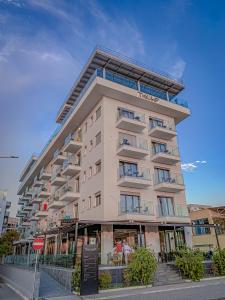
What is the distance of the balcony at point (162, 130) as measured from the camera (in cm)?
2516

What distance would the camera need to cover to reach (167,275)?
1541 cm

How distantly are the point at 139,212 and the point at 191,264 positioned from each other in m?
6.67

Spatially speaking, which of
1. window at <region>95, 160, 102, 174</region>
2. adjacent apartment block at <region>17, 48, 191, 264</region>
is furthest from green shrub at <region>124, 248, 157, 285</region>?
window at <region>95, 160, 102, 174</region>

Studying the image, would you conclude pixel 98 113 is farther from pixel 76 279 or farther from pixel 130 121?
pixel 76 279

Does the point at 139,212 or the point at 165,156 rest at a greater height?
the point at 165,156

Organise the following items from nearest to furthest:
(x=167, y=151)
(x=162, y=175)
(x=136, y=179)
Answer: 1. (x=136, y=179)
2. (x=162, y=175)
3. (x=167, y=151)

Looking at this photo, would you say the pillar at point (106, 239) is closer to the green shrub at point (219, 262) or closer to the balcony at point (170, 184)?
the balcony at point (170, 184)

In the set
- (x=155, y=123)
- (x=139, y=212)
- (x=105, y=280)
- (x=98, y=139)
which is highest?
(x=155, y=123)

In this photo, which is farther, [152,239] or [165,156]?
[165,156]

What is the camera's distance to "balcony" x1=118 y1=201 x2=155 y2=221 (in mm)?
19531

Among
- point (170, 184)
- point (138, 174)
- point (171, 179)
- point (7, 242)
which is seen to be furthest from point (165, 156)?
point (7, 242)

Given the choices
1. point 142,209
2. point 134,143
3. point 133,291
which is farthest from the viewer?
point 134,143

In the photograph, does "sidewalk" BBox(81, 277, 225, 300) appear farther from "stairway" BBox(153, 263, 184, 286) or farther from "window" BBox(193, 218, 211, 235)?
"window" BBox(193, 218, 211, 235)

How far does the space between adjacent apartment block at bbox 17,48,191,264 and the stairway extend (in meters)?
3.16
